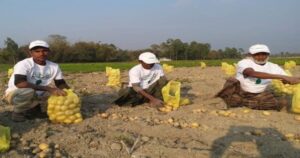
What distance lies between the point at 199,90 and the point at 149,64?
3.09m

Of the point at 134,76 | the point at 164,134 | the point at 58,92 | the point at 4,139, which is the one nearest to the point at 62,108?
the point at 58,92

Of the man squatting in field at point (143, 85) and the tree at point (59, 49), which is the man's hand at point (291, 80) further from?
the tree at point (59, 49)

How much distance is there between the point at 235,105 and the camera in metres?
6.28

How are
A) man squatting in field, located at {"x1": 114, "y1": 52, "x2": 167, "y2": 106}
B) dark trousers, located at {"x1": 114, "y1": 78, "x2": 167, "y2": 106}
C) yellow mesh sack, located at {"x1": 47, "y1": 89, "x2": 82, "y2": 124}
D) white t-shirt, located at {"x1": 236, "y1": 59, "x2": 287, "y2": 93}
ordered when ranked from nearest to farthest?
yellow mesh sack, located at {"x1": 47, "y1": 89, "x2": 82, "y2": 124} → white t-shirt, located at {"x1": 236, "y1": 59, "x2": 287, "y2": 93} → man squatting in field, located at {"x1": 114, "y1": 52, "x2": 167, "y2": 106} → dark trousers, located at {"x1": 114, "y1": 78, "x2": 167, "y2": 106}

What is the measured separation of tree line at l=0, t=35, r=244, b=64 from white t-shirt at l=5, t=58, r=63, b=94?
134ft

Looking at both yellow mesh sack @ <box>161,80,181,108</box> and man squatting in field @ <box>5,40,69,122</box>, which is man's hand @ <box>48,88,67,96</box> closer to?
man squatting in field @ <box>5,40,69,122</box>

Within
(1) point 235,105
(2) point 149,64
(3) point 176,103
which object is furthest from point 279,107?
(2) point 149,64

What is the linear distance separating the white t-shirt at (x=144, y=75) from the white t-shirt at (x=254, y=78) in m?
1.44

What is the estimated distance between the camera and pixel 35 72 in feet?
17.7

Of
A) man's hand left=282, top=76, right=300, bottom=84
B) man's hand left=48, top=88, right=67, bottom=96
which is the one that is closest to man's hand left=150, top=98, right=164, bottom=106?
man's hand left=48, top=88, right=67, bottom=96

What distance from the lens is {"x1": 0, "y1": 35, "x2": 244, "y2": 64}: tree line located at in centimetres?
5028

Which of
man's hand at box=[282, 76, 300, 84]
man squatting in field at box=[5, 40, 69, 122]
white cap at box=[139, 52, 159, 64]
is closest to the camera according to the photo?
man squatting in field at box=[5, 40, 69, 122]

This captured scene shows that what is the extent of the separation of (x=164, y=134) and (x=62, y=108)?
1.43 metres

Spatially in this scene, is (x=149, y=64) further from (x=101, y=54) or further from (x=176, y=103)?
(x=101, y=54)
